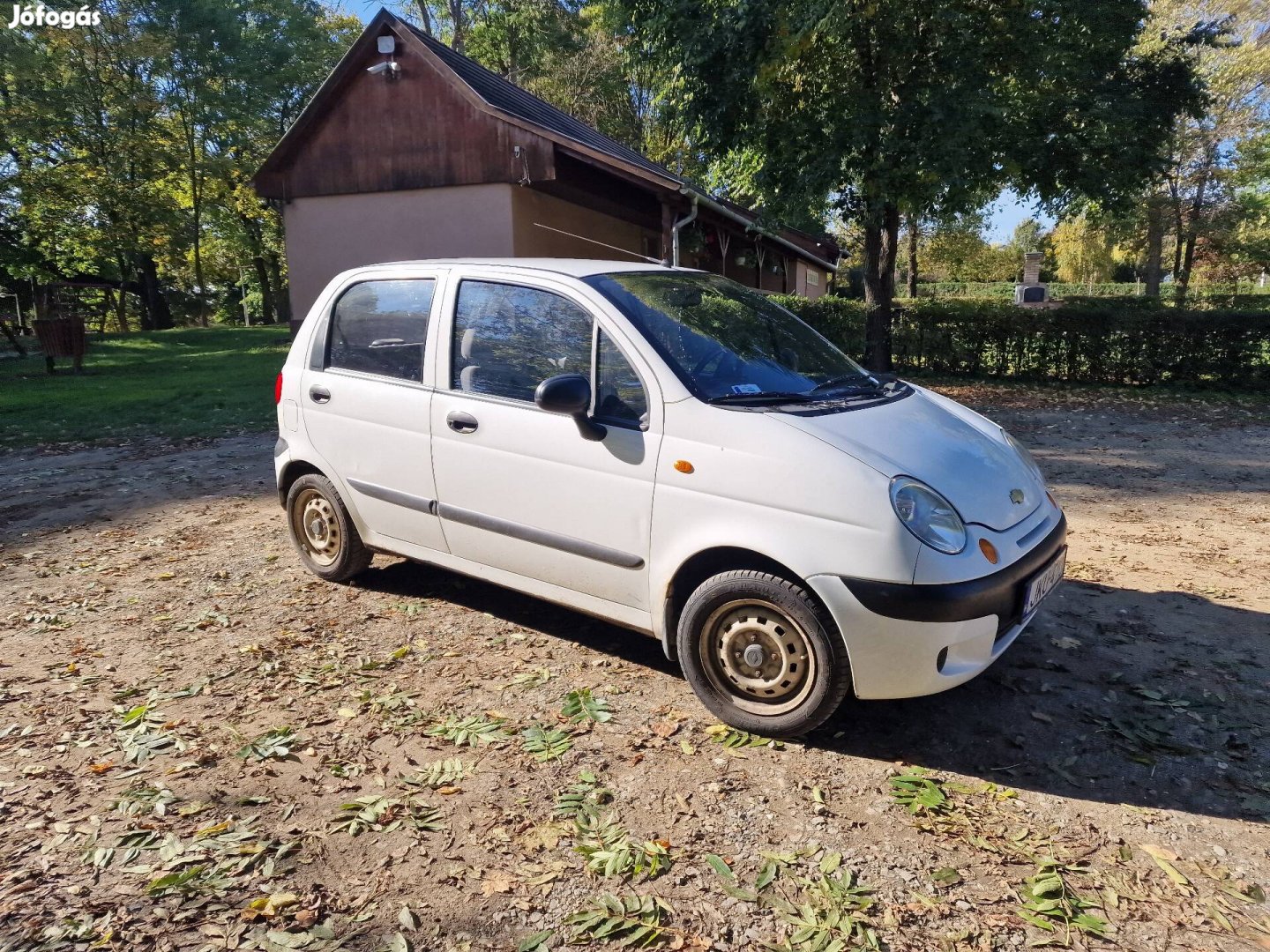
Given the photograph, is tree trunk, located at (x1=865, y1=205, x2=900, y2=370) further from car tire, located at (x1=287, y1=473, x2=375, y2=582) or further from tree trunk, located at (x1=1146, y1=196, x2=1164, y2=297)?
tree trunk, located at (x1=1146, y1=196, x2=1164, y2=297)

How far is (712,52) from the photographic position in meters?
13.6

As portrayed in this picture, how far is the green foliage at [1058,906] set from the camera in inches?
93.1

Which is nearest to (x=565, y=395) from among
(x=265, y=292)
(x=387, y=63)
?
(x=387, y=63)

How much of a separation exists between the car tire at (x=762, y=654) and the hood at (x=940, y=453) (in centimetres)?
59

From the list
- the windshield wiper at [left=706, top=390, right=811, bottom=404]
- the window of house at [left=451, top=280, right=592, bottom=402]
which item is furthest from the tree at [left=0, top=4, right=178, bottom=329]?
the windshield wiper at [left=706, top=390, right=811, bottom=404]

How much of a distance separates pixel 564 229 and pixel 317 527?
47.9ft

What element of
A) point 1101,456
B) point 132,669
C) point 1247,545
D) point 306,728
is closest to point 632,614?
point 306,728

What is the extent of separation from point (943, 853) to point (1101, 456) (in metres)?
7.28

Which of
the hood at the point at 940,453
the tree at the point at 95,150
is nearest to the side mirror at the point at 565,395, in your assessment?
the hood at the point at 940,453

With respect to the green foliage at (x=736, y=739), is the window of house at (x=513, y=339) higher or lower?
higher

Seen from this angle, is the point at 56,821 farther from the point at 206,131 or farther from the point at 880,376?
the point at 206,131

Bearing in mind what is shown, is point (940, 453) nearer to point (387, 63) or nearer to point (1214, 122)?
point (387, 63)

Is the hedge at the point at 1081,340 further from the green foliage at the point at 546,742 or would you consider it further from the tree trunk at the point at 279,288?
the tree trunk at the point at 279,288

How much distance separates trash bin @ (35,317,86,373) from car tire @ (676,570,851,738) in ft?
59.7
